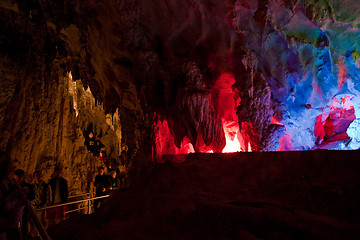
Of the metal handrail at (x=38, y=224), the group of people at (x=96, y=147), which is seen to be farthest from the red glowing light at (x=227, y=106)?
the group of people at (x=96, y=147)

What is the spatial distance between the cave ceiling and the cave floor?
2.79 m

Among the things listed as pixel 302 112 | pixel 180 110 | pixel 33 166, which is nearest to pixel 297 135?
pixel 302 112

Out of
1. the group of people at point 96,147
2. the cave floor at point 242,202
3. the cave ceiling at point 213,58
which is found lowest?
the cave floor at point 242,202

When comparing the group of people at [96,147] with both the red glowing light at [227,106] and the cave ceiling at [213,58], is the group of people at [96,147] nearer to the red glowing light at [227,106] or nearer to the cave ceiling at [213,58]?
the cave ceiling at [213,58]

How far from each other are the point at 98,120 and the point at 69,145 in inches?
83.1

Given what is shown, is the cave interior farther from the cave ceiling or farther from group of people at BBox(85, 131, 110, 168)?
group of people at BBox(85, 131, 110, 168)

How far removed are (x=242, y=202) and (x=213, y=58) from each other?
5332 millimetres

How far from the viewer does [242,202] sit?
2.93 metres

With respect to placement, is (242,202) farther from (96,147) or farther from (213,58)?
(96,147)

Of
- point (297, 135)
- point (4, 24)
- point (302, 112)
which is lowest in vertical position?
point (297, 135)

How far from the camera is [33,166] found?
28.5 feet

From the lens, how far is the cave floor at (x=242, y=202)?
225 centimetres

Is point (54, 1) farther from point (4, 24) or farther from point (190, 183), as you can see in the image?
point (190, 183)

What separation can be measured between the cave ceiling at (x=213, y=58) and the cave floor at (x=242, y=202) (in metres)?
2.79
